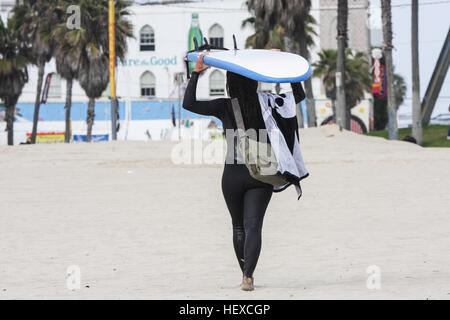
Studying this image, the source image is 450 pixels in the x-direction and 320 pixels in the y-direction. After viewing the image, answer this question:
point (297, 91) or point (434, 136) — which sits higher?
point (297, 91)

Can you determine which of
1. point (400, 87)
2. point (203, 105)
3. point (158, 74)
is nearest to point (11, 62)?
point (158, 74)

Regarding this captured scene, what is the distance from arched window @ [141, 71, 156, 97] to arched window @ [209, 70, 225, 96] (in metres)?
5.11

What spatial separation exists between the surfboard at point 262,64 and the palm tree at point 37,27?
143 feet

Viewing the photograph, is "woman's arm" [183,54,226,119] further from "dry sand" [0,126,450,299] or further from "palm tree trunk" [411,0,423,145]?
"palm tree trunk" [411,0,423,145]

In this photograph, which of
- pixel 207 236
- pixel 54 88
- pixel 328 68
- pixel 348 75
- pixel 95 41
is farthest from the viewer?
pixel 54 88

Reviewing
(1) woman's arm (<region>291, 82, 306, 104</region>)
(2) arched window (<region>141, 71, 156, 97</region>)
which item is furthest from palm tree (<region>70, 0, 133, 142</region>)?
(1) woman's arm (<region>291, 82, 306, 104</region>)

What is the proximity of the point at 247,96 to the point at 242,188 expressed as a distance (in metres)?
0.66

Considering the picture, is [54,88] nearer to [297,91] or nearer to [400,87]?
[400,87]

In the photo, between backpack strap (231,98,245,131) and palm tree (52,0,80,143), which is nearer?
backpack strap (231,98,245,131)

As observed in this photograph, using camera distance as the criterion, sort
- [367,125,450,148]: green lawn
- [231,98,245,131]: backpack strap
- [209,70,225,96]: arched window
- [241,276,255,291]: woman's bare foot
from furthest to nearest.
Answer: [209,70,225,96]: arched window
[367,125,450,148]: green lawn
[241,276,255,291]: woman's bare foot
[231,98,245,131]: backpack strap

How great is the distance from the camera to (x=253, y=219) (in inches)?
248

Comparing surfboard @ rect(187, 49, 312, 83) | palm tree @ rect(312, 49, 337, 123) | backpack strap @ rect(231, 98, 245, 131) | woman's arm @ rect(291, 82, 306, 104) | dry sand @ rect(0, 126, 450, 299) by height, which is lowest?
dry sand @ rect(0, 126, 450, 299)

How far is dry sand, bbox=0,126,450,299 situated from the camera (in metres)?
6.89

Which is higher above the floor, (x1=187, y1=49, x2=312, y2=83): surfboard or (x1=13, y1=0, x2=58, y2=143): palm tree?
(x1=13, y1=0, x2=58, y2=143): palm tree
